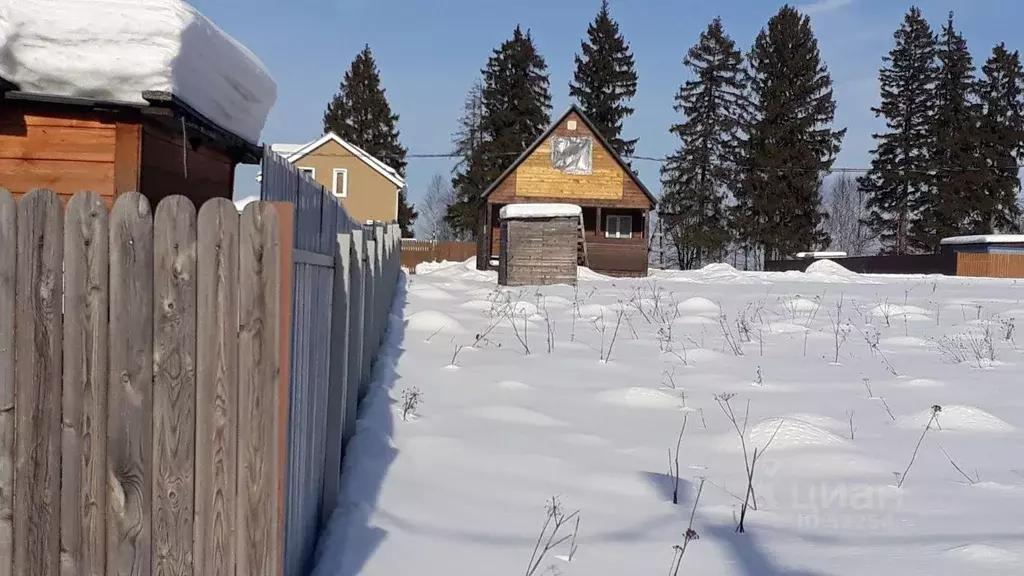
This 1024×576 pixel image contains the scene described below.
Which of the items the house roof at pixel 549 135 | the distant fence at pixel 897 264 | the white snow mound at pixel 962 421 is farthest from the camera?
the distant fence at pixel 897 264

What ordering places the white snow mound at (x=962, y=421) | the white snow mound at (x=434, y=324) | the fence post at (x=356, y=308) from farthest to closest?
the white snow mound at (x=434, y=324)
the white snow mound at (x=962, y=421)
the fence post at (x=356, y=308)

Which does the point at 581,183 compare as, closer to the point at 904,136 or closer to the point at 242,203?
the point at 242,203

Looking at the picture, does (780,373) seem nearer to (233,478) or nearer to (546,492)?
(546,492)

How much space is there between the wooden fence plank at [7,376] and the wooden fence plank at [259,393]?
2.10 feet

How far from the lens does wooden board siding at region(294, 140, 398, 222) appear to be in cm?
3741

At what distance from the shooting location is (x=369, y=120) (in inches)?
2009

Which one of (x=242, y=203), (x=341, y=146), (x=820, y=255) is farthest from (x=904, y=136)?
(x=242, y=203)

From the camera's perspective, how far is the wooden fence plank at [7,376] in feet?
6.95

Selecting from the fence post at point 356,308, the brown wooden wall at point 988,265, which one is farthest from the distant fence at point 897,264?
the fence post at point 356,308

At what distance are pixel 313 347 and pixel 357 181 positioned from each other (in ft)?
118

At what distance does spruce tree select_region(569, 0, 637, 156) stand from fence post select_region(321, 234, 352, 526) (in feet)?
139

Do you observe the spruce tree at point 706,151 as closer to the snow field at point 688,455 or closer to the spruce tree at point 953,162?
the spruce tree at point 953,162

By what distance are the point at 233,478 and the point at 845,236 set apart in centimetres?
8497

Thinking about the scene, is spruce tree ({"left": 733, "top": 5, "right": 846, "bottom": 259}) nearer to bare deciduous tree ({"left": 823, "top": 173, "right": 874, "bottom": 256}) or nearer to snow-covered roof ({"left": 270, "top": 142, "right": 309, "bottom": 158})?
snow-covered roof ({"left": 270, "top": 142, "right": 309, "bottom": 158})
